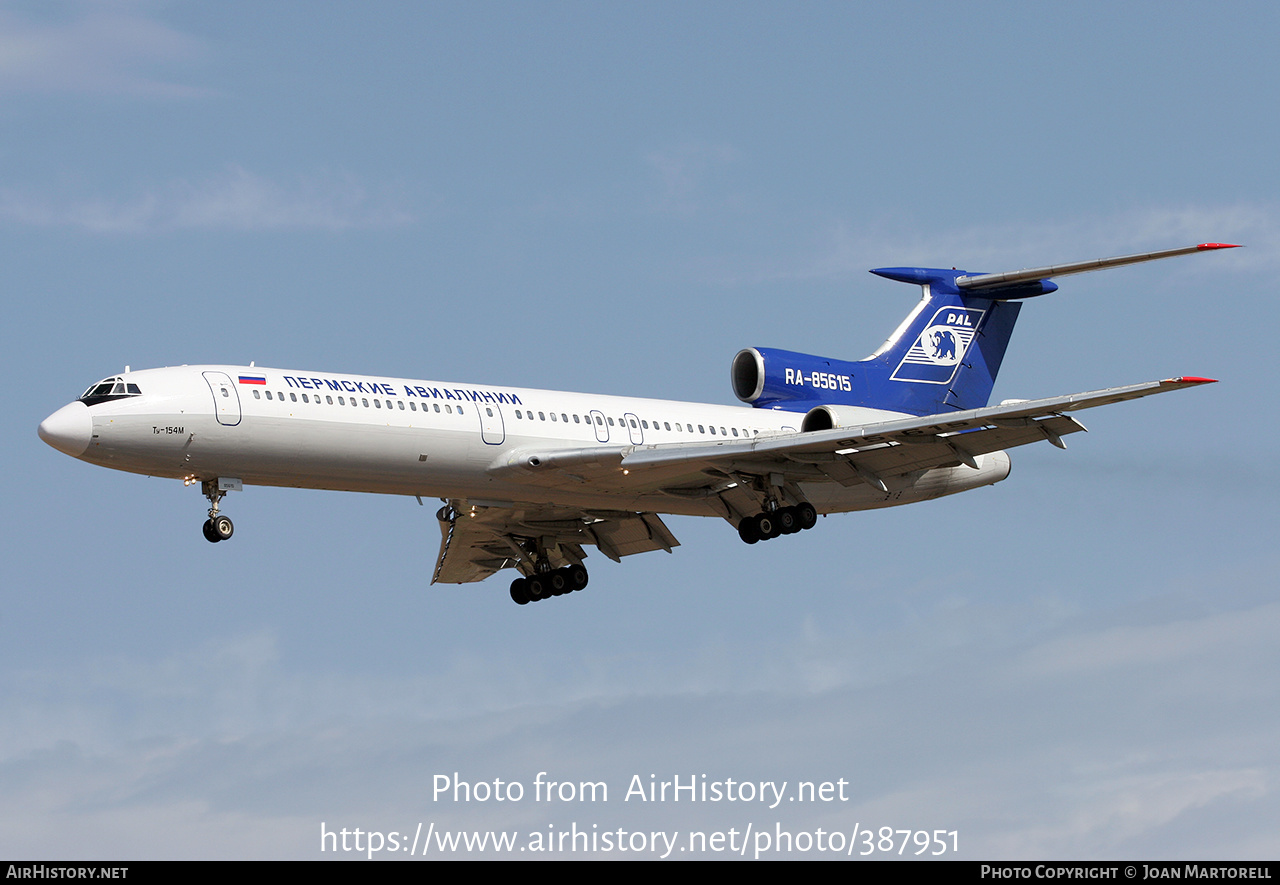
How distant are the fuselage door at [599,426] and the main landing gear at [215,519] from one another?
22.5ft

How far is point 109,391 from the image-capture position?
2878 centimetres

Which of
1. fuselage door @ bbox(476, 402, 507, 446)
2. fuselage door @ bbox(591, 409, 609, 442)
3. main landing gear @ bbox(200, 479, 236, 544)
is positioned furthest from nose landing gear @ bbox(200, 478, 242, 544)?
fuselage door @ bbox(591, 409, 609, 442)

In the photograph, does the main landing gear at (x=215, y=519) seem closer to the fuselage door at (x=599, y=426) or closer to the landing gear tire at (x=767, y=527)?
the fuselage door at (x=599, y=426)

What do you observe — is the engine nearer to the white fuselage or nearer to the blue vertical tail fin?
the blue vertical tail fin

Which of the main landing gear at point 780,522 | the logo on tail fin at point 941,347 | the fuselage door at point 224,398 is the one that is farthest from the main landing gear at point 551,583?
the fuselage door at point 224,398

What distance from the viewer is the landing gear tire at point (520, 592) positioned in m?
37.2

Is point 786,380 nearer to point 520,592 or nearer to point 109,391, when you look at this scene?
point 520,592

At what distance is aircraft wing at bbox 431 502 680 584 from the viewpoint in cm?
3581

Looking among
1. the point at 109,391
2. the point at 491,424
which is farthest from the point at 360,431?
the point at 109,391

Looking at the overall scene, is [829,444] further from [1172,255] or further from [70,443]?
[70,443]

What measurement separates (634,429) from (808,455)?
10.6 feet

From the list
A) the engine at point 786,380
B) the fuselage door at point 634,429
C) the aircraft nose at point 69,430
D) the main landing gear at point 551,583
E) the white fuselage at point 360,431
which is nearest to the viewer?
the aircraft nose at point 69,430

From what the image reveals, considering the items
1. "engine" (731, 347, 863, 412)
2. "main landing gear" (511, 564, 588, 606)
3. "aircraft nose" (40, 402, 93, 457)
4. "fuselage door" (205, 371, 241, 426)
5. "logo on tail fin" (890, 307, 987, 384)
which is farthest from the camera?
"logo on tail fin" (890, 307, 987, 384)

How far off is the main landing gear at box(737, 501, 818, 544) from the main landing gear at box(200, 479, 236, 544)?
9.88 meters
